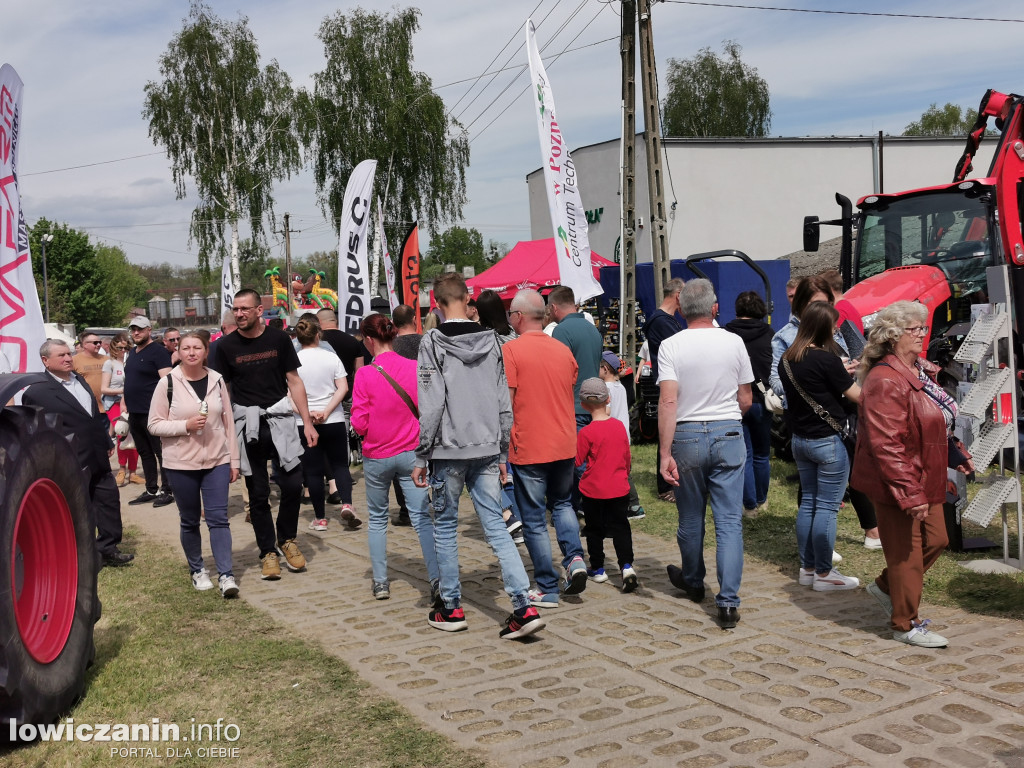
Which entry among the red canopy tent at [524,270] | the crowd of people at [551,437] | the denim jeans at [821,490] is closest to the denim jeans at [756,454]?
the crowd of people at [551,437]

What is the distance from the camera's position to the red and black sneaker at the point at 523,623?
538 cm

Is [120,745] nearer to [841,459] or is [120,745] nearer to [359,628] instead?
[359,628]

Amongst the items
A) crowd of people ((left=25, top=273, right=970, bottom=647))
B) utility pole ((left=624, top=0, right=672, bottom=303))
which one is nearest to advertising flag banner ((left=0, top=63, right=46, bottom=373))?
crowd of people ((left=25, top=273, right=970, bottom=647))

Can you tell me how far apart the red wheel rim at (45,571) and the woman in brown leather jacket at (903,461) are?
411 cm

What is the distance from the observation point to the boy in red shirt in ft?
20.9

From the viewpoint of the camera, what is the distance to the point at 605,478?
20.9 ft

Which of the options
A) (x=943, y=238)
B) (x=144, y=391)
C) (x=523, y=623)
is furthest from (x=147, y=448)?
(x=943, y=238)

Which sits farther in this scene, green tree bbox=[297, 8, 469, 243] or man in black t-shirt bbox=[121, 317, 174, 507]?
green tree bbox=[297, 8, 469, 243]

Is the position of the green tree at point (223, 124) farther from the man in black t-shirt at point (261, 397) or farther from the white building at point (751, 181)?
the man in black t-shirt at point (261, 397)

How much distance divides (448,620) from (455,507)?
26.5 inches

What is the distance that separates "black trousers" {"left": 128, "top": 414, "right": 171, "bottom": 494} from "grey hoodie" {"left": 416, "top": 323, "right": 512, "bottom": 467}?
6682 millimetres

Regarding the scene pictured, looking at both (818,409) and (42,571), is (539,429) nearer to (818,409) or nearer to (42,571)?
(818,409)

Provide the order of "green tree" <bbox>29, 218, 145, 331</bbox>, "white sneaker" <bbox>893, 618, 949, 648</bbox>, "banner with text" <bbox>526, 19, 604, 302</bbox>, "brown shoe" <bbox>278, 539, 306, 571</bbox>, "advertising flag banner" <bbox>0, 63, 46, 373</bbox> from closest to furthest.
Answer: "white sneaker" <bbox>893, 618, 949, 648</bbox> → "advertising flag banner" <bbox>0, 63, 46, 373</bbox> → "brown shoe" <bbox>278, 539, 306, 571</bbox> → "banner with text" <bbox>526, 19, 604, 302</bbox> → "green tree" <bbox>29, 218, 145, 331</bbox>

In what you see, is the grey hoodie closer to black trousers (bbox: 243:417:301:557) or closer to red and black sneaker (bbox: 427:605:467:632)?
red and black sneaker (bbox: 427:605:467:632)
